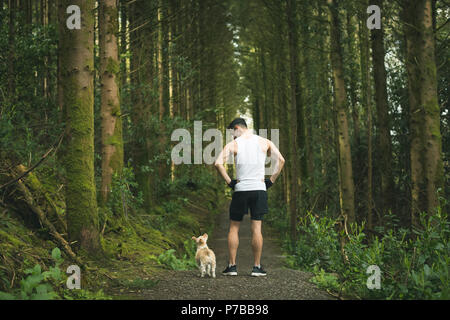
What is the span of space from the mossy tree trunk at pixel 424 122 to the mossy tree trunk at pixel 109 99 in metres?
5.72

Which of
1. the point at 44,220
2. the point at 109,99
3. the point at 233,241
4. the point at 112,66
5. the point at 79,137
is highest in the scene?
the point at 112,66

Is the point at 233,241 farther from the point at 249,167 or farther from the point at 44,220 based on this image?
the point at 44,220

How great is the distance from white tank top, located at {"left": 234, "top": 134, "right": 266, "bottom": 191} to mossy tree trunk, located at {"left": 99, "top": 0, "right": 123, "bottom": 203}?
327 centimetres

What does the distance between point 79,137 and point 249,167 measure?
232 cm

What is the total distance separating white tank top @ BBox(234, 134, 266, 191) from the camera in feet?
19.2

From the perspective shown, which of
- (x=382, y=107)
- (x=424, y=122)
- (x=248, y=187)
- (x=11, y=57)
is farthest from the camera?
(x=382, y=107)

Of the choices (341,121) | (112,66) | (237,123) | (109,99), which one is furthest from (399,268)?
(341,121)

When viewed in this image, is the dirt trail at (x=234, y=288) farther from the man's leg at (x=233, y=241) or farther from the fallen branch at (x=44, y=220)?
the fallen branch at (x=44, y=220)

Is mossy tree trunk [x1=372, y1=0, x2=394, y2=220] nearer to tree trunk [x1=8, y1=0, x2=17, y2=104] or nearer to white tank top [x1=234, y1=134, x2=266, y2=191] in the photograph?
white tank top [x1=234, y1=134, x2=266, y2=191]

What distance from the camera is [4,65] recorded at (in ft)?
32.1

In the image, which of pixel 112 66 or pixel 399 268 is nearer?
pixel 399 268

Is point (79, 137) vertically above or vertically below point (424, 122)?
below

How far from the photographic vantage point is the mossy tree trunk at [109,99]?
827cm

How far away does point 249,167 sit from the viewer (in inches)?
231
